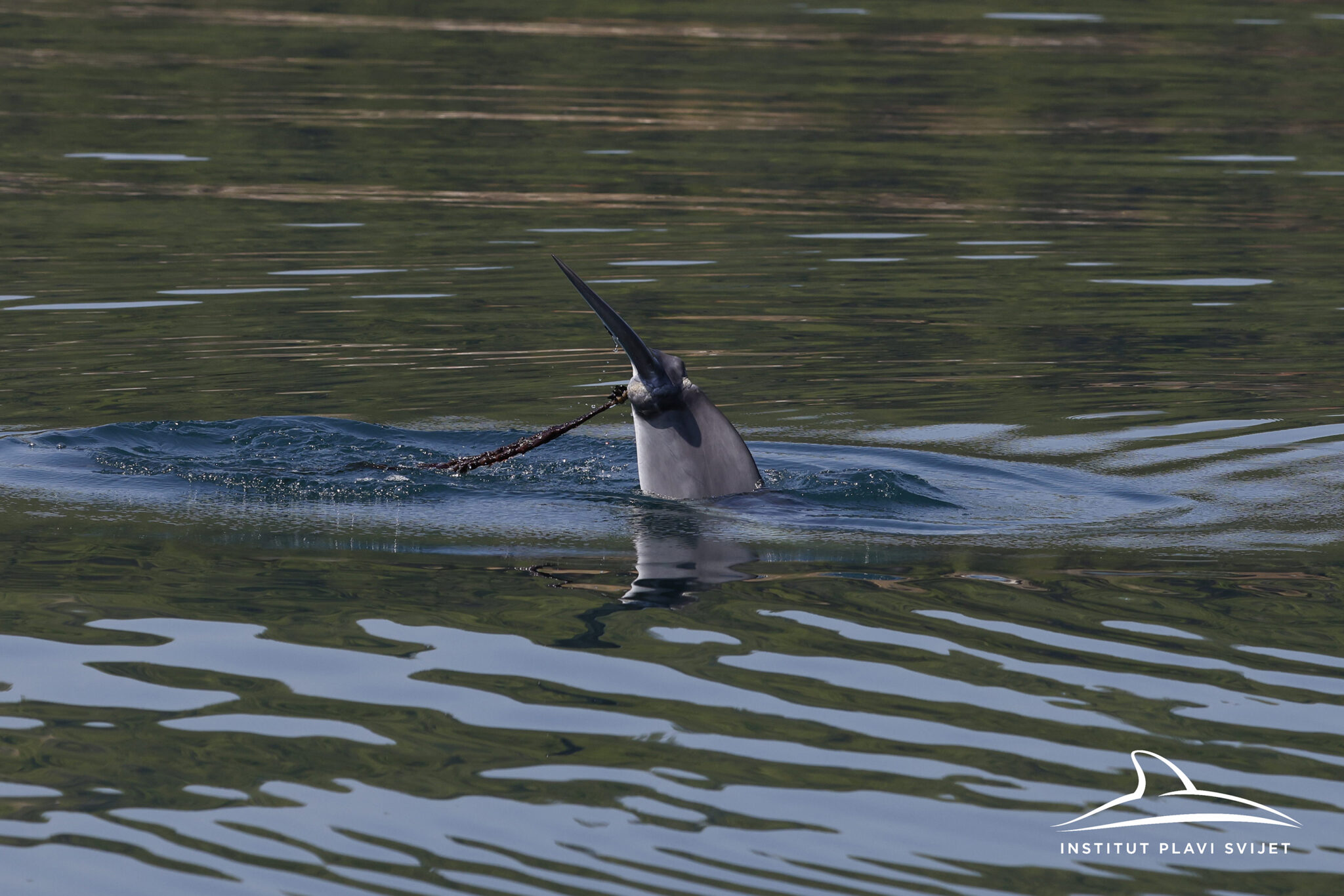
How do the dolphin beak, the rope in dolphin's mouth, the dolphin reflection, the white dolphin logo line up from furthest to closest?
the rope in dolphin's mouth
the dolphin beak
the dolphin reflection
the white dolphin logo

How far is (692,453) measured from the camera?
31.8 ft

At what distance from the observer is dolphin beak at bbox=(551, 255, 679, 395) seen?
8.89 meters

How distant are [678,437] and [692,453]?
5.2 inches

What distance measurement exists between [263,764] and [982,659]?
290 cm

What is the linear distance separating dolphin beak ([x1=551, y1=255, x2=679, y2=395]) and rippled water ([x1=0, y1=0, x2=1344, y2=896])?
0.73m

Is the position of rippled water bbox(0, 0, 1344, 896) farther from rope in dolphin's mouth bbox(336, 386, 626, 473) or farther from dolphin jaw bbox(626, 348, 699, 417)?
dolphin jaw bbox(626, 348, 699, 417)

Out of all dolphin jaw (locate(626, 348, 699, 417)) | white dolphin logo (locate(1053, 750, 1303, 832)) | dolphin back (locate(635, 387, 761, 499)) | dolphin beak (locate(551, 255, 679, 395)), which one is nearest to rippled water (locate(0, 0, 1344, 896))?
white dolphin logo (locate(1053, 750, 1303, 832))

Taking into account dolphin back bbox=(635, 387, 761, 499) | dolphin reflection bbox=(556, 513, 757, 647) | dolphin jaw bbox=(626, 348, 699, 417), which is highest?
dolphin jaw bbox=(626, 348, 699, 417)

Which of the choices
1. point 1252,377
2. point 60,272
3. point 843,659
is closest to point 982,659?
point 843,659

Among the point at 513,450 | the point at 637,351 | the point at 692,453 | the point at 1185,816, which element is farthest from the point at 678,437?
the point at 1185,816

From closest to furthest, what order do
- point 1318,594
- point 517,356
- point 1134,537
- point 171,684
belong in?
point 171,684
point 1318,594
point 1134,537
point 517,356

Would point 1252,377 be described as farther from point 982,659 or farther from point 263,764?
point 263,764

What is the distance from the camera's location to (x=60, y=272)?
17562 mm

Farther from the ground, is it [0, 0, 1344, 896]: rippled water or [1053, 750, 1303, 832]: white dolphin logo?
[0, 0, 1344, 896]: rippled water
